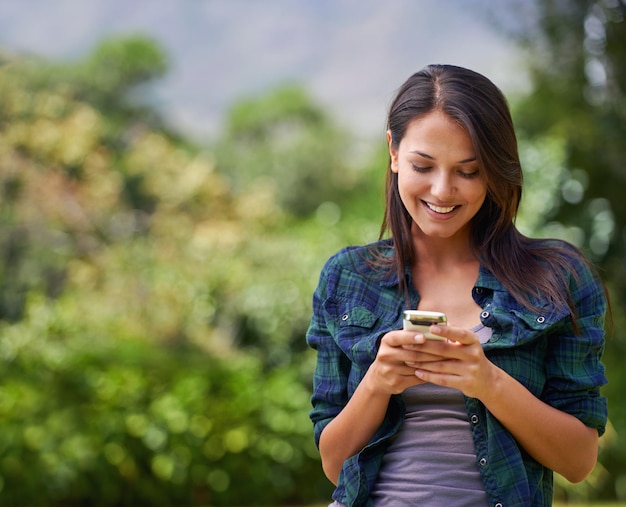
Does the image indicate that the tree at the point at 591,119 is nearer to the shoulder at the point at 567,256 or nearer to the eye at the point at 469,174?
the shoulder at the point at 567,256

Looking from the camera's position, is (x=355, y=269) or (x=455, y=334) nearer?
(x=455, y=334)

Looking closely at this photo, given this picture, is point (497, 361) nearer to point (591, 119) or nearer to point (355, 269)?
point (355, 269)

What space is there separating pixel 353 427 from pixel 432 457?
0.14 meters

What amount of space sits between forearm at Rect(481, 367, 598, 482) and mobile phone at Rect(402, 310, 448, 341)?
0.14 metres

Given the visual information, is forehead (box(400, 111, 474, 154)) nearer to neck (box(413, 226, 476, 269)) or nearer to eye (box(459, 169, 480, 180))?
eye (box(459, 169, 480, 180))

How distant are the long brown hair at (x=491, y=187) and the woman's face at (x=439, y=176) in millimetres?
19

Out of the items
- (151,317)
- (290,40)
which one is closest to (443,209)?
(151,317)

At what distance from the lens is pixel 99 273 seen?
7.96 meters

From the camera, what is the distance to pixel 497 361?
1521mm

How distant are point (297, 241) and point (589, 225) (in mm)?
2208

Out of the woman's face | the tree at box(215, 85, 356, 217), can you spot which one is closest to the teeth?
the woman's face

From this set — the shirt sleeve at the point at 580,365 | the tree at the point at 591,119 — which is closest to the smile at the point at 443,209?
the shirt sleeve at the point at 580,365

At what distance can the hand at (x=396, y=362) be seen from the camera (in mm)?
1426

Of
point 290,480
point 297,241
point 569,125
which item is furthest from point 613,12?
Answer: point 290,480
